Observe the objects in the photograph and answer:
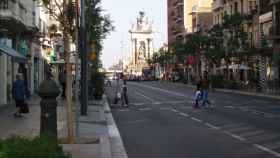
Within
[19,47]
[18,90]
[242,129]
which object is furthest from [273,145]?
[19,47]

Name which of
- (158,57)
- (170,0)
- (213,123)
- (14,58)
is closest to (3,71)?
(14,58)

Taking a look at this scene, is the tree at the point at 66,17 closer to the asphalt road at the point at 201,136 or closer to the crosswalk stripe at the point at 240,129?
the asphalt road at the point at 201,136

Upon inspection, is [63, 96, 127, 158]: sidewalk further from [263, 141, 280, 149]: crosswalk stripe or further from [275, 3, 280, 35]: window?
[275, 3, 280, 35]: window

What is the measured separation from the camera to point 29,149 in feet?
23.7

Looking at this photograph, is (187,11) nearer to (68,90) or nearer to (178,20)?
(178,20)

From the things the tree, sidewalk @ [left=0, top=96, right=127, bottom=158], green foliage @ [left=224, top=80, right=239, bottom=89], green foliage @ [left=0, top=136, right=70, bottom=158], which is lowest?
sidewalk @ [left=0, top=96, right=127, bottom=158]

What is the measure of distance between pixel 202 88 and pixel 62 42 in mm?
16247

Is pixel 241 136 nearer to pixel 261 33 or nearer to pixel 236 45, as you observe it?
pixel 236 45

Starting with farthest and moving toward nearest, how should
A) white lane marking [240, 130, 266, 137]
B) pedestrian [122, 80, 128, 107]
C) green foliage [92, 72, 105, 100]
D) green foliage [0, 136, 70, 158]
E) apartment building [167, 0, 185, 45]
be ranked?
1. apartment building [167, 0, 185, 45]
2. green foliage [92, 72, 105, 100]
3. pedestrian [122, 80, 128, 107]
4. white lane marking [240, 130, 266, 137]
5. green foliage [0, 136, 70, 158]

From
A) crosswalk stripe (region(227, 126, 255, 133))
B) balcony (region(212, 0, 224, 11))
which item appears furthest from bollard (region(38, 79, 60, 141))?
balcony (region(212, 0, 224, 11))

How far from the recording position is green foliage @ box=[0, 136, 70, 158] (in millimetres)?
7047

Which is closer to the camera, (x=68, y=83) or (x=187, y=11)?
(x=68, y=83)

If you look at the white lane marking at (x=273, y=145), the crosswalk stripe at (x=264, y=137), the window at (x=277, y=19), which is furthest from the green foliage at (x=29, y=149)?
the window at (x=277, y=19)

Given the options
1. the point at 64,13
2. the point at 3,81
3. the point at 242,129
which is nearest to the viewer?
the point at 64,13
